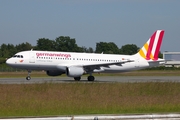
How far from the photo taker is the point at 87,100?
22.2 m

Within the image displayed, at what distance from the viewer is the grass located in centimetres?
1816

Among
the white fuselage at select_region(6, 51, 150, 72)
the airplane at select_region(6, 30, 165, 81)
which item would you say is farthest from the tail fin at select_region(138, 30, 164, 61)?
A: the white fuselage at select_region(6, 51, 150, 72)

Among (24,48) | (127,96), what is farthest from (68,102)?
Answer: (24,48)

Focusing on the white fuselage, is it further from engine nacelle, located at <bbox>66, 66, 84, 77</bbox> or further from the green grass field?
the green grass field

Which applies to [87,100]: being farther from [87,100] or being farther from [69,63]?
[69,63]

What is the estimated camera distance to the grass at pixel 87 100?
59.6ft

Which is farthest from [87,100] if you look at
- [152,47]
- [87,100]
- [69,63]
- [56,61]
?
[152,47]

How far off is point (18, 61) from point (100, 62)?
8400 millimetres

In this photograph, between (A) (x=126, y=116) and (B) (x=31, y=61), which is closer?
(A) (x=126, y=116)

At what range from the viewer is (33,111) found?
698 inches

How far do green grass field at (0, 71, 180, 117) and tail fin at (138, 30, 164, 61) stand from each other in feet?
54.0

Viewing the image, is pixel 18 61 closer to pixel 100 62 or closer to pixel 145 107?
pixel 100 62

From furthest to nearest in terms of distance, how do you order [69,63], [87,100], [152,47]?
[152,47], [69,63], [87,100]

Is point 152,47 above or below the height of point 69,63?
above
